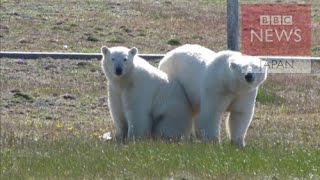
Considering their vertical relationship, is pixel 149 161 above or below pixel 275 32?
above

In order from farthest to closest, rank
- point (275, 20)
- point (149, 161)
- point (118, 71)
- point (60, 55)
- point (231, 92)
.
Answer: point (275, 20) → point (60, 55) → point (118, 71) → point (231, 92) → point (149, 161)

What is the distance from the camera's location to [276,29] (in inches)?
1230

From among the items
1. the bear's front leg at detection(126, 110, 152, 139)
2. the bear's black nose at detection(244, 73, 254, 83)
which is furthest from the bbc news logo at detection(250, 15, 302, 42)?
the bear's black nose at detection(244, 73, 254, 83)

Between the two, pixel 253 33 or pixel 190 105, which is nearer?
pixel 190 105

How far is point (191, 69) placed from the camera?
14445mm

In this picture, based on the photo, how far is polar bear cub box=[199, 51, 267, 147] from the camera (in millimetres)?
13398

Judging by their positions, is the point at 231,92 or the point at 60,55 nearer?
the point at 231,92

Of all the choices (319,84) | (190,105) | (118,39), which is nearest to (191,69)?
(190,105)

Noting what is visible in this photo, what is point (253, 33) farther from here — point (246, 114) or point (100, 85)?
point (246, 114)

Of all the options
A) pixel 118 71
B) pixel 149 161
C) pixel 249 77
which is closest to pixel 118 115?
pixel 118 71

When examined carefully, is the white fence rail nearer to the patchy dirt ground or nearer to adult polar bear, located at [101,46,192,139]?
the patchy dirt ground

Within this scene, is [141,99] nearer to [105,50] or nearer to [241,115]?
[105,50]

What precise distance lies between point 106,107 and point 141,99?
164 inches

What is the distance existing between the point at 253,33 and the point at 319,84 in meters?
9.07
